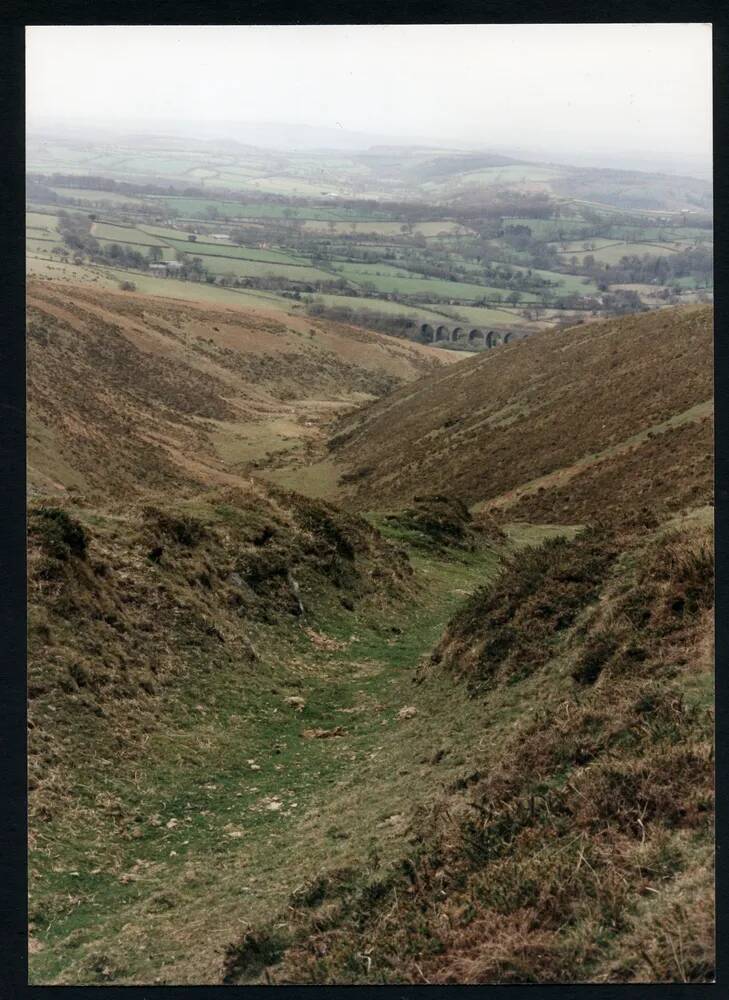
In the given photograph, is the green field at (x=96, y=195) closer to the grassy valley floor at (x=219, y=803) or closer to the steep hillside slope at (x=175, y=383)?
the steep hillside slope at (x=175, y=383)

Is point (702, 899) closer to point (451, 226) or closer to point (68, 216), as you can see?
point (451, 226)

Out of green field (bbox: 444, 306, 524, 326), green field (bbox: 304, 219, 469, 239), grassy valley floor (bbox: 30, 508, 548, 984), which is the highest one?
green field (bbox: 304, 219, 469, 239)

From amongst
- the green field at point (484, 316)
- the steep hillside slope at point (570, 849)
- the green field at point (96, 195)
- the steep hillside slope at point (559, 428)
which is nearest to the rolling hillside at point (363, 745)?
the steep hillside slope at point (570, 849)

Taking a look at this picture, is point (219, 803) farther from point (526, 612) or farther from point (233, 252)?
point (233, 252)

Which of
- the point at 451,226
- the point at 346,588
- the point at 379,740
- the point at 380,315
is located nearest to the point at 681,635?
the point at 379,740

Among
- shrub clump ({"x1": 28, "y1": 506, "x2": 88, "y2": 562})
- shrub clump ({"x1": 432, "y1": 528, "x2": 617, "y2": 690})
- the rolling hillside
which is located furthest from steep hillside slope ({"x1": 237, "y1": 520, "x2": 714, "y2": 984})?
shrub clump ({"x1": 28, "y1": 506, "x2": 88, "y2": 562})

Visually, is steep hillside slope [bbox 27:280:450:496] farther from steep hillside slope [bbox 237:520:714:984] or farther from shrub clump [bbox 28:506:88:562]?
steep hillside slope [bbox 237:520:714:984]
